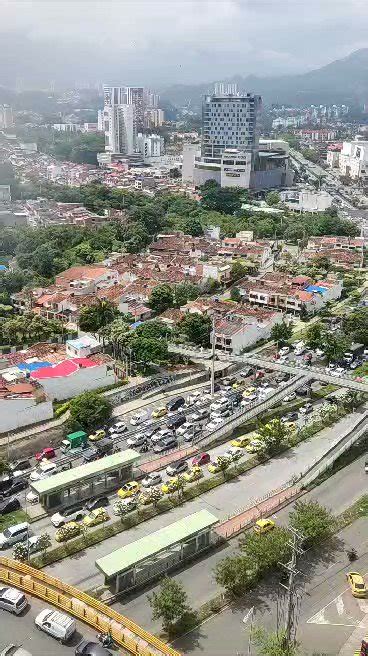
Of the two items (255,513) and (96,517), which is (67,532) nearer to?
(96,517)

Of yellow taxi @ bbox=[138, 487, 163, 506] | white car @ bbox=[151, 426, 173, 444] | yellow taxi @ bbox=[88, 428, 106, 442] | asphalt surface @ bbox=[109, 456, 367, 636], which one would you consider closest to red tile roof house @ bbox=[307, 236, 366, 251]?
white car @ bbox=[151, 426, 173, 444]

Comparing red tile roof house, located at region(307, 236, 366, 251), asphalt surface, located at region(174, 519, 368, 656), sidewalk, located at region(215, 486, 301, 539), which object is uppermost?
red tile roof house, located at region(307, 236, 366, 251)

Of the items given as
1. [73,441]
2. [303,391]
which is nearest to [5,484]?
[73,441]

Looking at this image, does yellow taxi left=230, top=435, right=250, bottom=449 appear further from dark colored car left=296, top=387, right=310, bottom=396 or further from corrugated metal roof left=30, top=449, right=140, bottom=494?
dark colored car left=296, top=387, right=310, bottom=396

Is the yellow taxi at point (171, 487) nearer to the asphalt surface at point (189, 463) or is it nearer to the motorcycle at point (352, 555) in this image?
the asphalt surface at point (189, 463)

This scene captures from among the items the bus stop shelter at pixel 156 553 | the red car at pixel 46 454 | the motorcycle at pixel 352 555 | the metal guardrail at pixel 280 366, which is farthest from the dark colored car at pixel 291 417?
the red car at pixel 46 454
